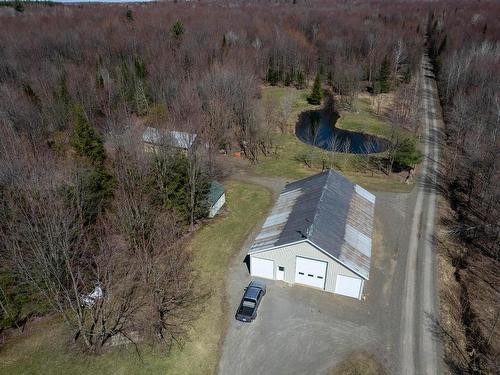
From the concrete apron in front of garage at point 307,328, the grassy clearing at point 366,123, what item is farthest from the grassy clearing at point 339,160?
the concrete apron in front of garage at point 307,328

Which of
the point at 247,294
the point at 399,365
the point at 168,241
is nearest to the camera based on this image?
the point at 399,365

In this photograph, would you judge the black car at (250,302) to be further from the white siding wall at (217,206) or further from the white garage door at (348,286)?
the white siding wall at (217,206)

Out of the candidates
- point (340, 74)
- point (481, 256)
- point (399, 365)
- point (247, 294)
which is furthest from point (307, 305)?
point (340, 74)

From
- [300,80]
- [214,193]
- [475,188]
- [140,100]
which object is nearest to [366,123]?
[300,80]

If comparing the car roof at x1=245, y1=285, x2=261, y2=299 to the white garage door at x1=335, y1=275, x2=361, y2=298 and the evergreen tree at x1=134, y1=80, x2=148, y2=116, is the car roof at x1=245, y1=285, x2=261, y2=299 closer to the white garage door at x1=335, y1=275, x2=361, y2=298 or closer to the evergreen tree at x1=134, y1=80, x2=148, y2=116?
the white garage door at x1=335, y1=275, x2=361, y2=298

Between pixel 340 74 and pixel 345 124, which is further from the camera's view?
pixel 340 74

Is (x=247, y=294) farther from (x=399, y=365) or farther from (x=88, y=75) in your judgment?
(x=88, y=75)
